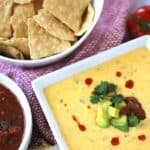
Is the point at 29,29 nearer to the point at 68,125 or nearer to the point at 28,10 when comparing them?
the point at 28,10

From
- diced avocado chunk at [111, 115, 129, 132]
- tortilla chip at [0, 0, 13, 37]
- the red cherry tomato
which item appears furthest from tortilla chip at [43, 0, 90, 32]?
diced avocado chunk at [111, 115, 129, 132]

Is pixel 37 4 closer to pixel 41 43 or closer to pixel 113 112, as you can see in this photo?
pixel 41 43

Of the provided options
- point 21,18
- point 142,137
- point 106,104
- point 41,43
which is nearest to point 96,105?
point 106,104

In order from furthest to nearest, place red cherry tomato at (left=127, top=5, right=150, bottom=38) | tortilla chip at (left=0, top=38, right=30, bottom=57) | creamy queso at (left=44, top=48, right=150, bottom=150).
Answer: red cherry tomato at (left=127, top=5, right=150, bottom=38) < tortilla chip at (left=0, top=38, right=30, bottom=57) < creamy queso at (left=44, top=48, right=150, bottom=150)

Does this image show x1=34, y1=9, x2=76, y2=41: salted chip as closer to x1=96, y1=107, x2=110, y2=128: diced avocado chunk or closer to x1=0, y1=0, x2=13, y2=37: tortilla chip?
x1=0, y1=0, x2=13, y2=37: tortilla chip

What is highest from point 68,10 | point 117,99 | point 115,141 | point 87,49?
point 68,10

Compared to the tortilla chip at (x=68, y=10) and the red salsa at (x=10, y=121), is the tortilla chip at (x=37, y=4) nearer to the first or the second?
the tortilla chip at (x=68, y=10)
